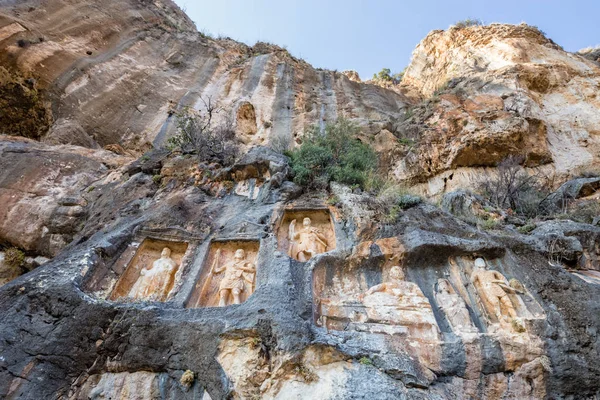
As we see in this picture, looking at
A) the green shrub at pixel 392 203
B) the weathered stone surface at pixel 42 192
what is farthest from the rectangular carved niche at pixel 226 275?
the weathered stone surface at pixel 42 192

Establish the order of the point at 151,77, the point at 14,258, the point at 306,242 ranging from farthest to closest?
the point at 151,77, the point at 14,258, the point at 306,242

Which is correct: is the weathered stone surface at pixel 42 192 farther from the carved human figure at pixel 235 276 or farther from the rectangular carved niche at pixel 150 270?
the carved human figure at pixel 235 276

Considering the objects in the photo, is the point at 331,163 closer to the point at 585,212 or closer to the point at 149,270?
the point at 149,270

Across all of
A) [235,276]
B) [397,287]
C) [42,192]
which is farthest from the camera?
[42,192]

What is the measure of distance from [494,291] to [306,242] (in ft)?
10.8

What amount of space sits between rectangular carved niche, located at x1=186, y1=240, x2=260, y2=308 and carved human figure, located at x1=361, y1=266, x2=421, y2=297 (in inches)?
80.7

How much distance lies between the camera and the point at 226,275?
6.00 m

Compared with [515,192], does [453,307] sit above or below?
below

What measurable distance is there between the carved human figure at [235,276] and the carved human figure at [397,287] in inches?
80.2

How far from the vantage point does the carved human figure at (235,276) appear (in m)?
5.64

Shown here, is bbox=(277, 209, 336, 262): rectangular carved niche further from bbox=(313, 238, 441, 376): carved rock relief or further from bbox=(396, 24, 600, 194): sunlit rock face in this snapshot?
bbox=(396, 24, 600, 194): sunlit rock face

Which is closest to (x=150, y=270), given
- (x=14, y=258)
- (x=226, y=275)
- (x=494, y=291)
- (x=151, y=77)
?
(x=226, y=275)

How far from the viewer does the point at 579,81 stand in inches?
604

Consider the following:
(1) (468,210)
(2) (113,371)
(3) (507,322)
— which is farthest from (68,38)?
(3) (507,322)
